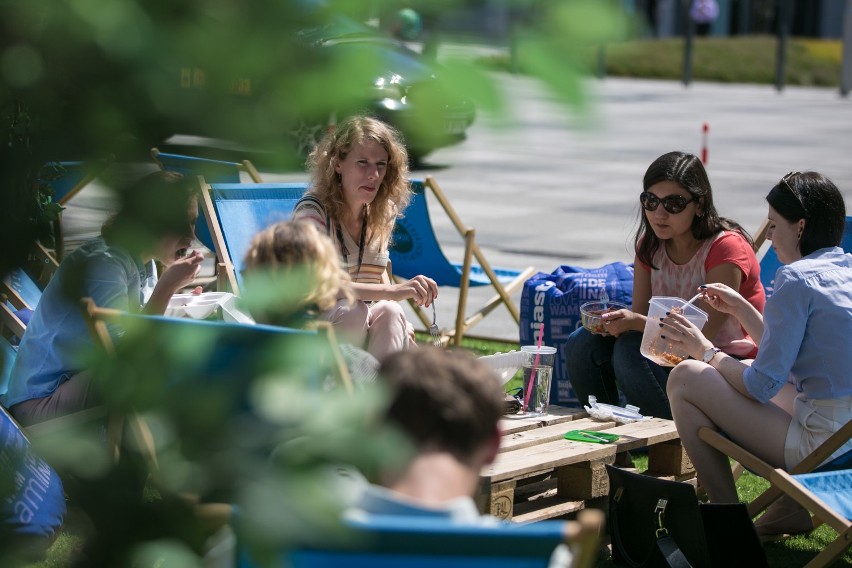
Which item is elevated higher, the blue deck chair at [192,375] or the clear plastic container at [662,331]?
the blue deck chair at [192,375]

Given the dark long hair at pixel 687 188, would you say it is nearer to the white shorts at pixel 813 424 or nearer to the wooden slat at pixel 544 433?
the wooden slat at pixel 544 433

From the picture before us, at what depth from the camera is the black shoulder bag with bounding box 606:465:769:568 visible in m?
3.73

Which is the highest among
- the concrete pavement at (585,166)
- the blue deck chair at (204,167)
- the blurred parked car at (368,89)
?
the blurred parked car at (368,89)

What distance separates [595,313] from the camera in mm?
5105

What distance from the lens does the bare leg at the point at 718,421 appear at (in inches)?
160

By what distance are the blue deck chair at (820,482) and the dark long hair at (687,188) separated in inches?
45.6

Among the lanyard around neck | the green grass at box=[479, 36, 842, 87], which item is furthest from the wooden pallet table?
the green grass at box=[479, 36, 842, 87]

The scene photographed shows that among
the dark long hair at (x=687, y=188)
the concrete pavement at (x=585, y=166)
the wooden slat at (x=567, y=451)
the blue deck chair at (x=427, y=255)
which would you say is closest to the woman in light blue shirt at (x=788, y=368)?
the wooden slat at (x=567, y=451)

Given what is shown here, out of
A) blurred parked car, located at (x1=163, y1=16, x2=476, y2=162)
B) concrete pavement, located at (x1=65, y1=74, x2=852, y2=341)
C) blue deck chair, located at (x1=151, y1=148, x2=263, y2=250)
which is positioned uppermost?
blurred parked car, located at (x1=163, y1=16, x2=476, y2=162)

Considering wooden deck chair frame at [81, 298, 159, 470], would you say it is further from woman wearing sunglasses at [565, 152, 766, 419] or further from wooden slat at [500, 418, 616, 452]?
woman wearing sunglasses at [565, 152, 766, 419]

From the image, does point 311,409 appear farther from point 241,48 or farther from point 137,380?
point 241,48

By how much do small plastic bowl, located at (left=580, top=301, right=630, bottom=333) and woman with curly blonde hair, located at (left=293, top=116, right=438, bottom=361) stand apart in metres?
0.65

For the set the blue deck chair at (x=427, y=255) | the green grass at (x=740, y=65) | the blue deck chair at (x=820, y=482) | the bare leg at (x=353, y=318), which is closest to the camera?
the blue deck chair at (x=820, y=482)

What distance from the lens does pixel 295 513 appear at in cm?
104
